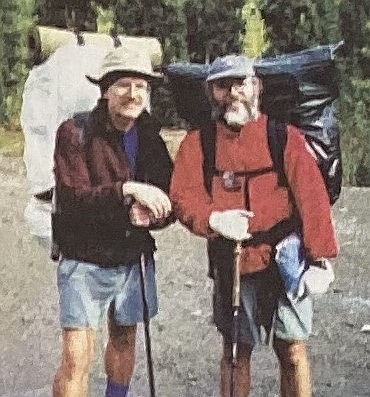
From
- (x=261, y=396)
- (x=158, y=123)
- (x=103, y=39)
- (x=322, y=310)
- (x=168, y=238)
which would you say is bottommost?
(x=261, y=396)

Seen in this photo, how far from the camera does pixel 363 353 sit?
1.80m

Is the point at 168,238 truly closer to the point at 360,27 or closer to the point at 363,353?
the point at 363,353

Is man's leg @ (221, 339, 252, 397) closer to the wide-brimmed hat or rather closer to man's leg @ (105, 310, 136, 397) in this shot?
man's leg @ (105, 310, 136, 397)

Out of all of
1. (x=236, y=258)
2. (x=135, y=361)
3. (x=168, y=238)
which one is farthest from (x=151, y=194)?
(x=135, y=361)

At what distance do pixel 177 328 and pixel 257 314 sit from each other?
15cm

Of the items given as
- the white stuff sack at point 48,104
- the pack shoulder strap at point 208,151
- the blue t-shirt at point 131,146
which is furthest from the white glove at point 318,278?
the white stuff sack at point 48,104

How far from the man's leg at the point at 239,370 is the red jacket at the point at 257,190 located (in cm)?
15

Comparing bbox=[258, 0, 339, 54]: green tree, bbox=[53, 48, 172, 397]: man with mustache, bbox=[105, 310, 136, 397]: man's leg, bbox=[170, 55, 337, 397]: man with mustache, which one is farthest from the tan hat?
bbox=[105, 310, 136, 397]: man's leg

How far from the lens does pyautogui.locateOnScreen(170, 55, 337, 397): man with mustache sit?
68.7 inches

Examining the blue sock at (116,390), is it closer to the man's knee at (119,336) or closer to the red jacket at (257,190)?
the man's knee at (119,336)

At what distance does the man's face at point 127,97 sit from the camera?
5.74 feet

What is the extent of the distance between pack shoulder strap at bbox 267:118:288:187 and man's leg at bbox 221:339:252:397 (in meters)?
0.31

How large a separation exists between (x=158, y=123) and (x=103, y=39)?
0.60ft

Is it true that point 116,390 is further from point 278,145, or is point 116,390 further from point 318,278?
point 278,145
